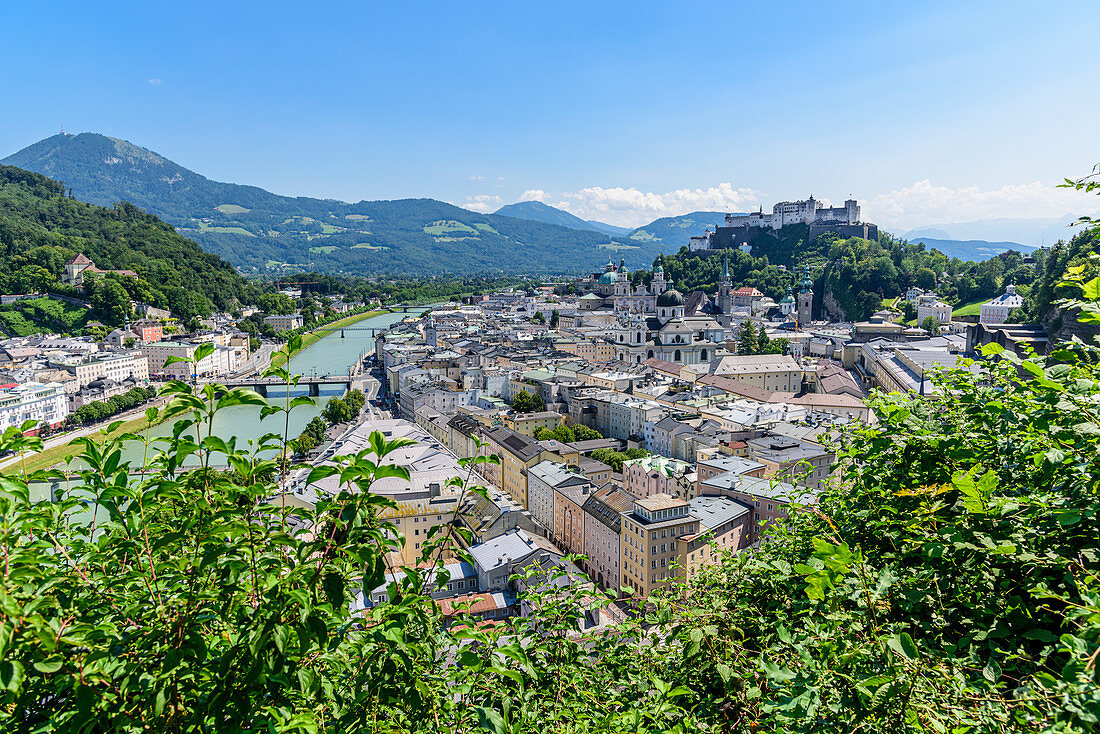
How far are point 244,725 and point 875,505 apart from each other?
1.92 m

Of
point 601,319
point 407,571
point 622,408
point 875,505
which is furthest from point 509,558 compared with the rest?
point 601,319

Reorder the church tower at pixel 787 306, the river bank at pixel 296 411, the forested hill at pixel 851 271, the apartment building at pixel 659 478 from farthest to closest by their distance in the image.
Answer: the church tower at pixel 787 306 → the forested hill at pixel 851 271 → the river bank at pixel 296 411 → the apartment building at pixel 659 478

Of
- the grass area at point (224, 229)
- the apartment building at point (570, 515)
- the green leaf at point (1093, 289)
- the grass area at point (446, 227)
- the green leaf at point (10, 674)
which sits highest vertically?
the grass area at point (446, 227)

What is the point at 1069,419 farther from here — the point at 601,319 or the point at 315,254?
the point at 315,254

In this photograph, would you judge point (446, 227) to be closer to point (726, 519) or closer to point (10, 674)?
point (726, 519)

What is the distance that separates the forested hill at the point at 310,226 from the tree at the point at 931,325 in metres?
108

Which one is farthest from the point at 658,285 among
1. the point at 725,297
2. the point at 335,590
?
the point at 335,590

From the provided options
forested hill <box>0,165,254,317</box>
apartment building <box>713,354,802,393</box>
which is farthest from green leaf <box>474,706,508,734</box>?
forested hill <box>0,165,254,317</box>

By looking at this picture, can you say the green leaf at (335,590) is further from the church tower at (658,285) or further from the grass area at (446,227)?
the grass area at (446,227)

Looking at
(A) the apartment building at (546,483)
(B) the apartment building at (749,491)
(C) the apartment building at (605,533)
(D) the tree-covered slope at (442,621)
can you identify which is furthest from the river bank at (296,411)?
(B) the apartment building at (749,491)

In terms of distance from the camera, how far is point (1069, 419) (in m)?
1.49

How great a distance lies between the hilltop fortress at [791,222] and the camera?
1885 inches

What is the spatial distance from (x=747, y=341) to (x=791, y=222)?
23615 mm

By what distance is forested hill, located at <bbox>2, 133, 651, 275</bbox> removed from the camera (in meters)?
132
